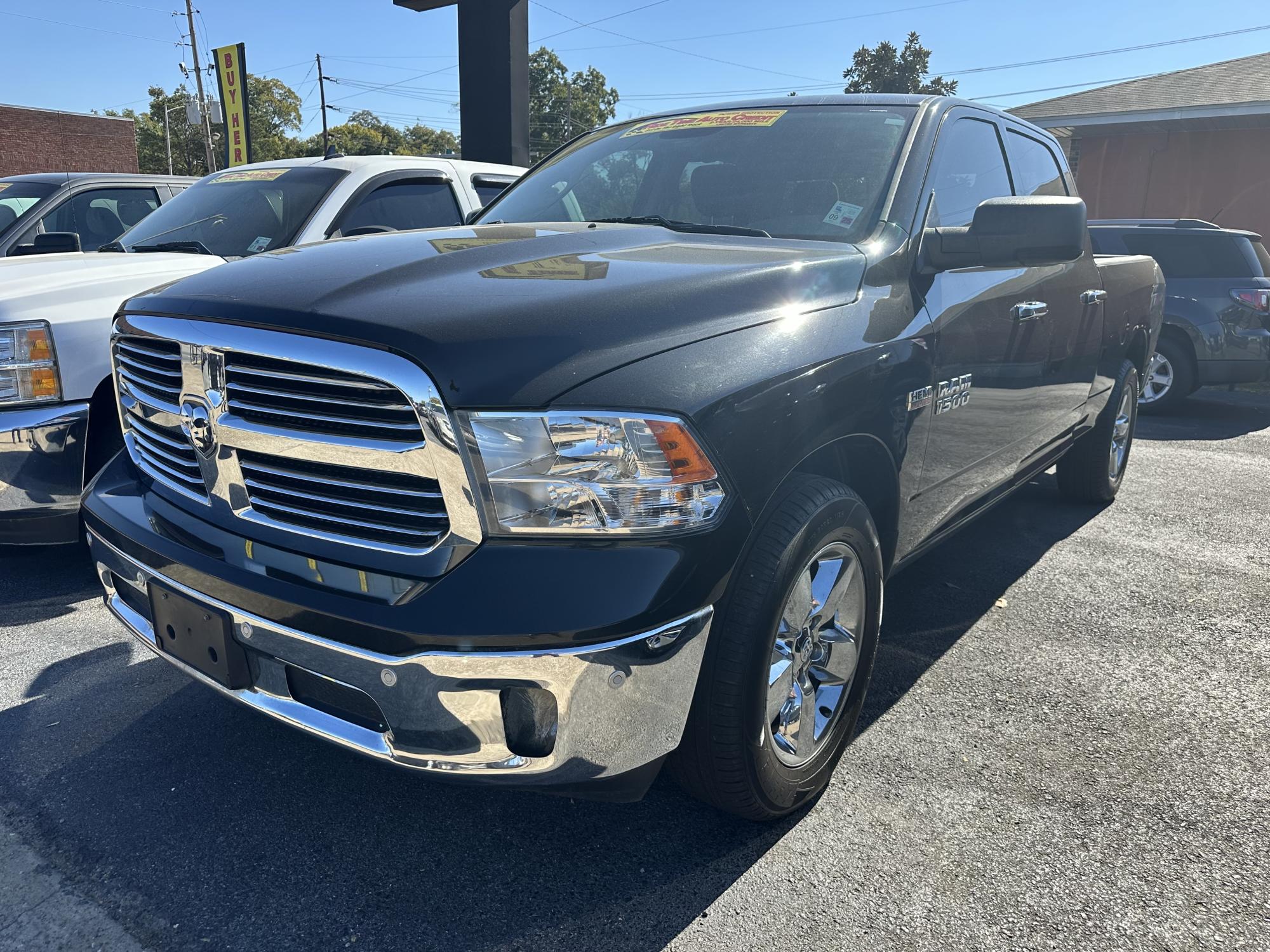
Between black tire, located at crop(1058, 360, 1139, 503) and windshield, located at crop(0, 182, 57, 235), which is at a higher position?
windshield, located at crop(0, 182, 57, 235)

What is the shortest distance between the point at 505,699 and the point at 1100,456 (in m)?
4.38

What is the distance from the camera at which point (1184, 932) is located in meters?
2.05

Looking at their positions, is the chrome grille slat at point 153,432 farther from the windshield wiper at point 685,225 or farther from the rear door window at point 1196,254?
the rear door window at point 1196,254

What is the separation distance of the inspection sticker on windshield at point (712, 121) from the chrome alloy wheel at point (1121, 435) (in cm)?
285

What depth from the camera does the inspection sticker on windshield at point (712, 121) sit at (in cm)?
331

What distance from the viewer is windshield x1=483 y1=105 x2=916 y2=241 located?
9.50 feet

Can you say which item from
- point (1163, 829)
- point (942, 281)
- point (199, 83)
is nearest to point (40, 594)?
point (942, 281)

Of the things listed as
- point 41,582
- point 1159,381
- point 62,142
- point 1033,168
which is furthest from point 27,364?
point 62,142

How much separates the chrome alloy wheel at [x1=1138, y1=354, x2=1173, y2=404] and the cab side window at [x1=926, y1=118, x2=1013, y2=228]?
20.5ft

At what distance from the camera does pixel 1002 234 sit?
2775 mm

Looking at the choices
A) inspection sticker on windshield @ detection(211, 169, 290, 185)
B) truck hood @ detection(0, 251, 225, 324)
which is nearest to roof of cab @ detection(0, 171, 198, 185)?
inspection sticker on windshield @ detection(211, 169, 290, 185)

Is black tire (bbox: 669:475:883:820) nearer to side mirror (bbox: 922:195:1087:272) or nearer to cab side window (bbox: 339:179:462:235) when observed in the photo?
side mirror (bbox: 922:195:1087:272)

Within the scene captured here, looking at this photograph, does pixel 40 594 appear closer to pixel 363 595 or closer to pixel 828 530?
pixel 363 595

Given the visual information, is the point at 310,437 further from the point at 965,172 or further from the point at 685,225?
the point at 965,172
